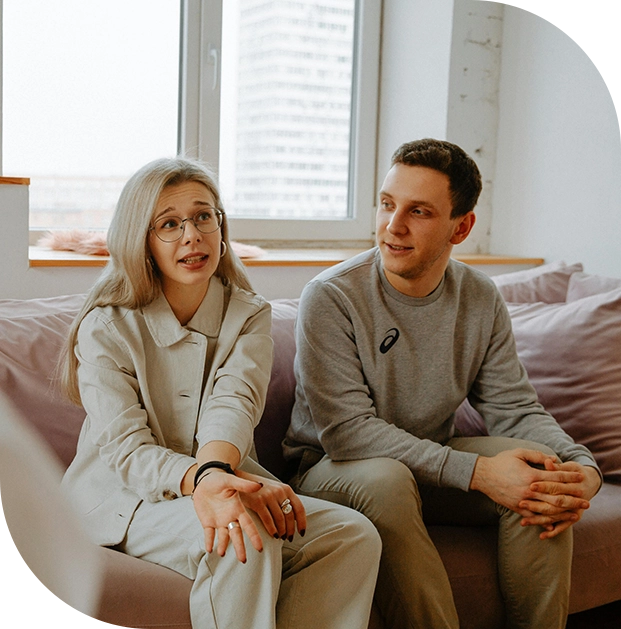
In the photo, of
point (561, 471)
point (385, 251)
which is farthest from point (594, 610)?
point (385, 251)

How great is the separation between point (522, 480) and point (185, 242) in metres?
0.78

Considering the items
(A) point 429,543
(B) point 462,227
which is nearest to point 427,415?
(A) point 429,543

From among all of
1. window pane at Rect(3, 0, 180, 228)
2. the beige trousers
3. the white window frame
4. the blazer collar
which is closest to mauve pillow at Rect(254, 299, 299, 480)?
the blazer collar

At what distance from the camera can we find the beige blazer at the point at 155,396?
4.62ft

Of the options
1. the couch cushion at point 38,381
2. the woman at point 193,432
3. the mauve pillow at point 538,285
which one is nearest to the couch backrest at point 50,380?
the couch cushion at point 38,381

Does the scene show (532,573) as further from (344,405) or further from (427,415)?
(344,405)

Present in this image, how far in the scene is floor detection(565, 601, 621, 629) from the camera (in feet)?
6.65

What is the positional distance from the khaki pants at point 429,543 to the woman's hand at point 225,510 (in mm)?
318

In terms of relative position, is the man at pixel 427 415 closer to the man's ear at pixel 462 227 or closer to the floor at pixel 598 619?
the man's ear at pixel 462 227

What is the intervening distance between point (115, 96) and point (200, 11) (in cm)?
43

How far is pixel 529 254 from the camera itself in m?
3.14

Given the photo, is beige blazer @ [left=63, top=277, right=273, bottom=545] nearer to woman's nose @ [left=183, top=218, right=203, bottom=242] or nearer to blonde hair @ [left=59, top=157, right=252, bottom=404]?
blonde hair @ [left=59, top=157, right=252, bottom=404]

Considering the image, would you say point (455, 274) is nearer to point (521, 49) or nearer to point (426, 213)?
point (426, 213)

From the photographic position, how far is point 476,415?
80.7 inches
